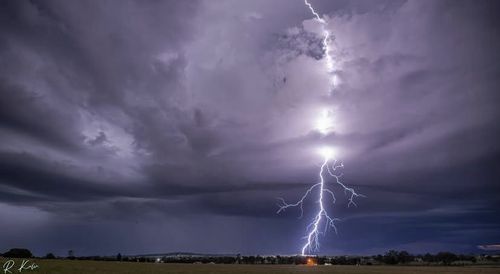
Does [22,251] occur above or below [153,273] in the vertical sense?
above

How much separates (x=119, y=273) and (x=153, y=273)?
6.13 m

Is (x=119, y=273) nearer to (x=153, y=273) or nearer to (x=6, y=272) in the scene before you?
(x=153, y=273)

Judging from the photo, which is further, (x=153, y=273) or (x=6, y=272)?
(x=153, y=273)

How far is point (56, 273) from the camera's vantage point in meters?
61.8

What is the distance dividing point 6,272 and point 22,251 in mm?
129768

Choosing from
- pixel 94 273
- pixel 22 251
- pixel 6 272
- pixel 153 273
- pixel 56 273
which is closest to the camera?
pixel 6 272

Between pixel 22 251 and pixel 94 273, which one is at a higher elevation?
pixel 22 251

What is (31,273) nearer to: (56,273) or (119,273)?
(56,273)

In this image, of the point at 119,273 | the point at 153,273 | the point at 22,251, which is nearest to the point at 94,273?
the point at 119,273

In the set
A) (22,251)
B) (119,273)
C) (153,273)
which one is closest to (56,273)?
(119,273)

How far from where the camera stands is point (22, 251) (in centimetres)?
17188

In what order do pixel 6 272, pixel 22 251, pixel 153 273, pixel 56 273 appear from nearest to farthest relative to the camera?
1. pixel 6 272
2. pixel 56 273
3. pixel 153 273
4. pixel 22 251

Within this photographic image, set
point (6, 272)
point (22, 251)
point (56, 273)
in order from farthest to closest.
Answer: point (22, 251) → point (56, 273) → point (6, 272)

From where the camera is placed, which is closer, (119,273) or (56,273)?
(56,273)
